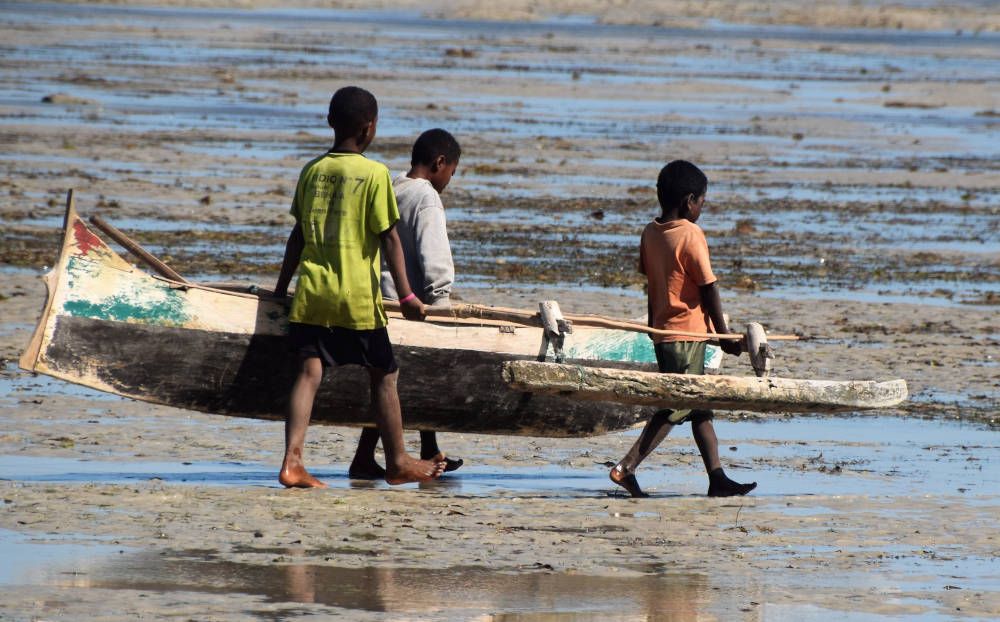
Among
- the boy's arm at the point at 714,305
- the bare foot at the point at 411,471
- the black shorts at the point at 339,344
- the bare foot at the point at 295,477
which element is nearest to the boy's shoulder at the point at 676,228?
the boy's arm at the point at 714,305

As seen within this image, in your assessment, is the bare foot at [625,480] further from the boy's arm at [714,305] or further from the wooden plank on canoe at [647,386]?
the boy's arm at [714,305]

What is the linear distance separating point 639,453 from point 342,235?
1.62 m

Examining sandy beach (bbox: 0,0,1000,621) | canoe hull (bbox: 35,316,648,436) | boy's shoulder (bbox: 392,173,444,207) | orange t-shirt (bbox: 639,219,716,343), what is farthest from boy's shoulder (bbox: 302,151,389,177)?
sandy beach (bbox: 0,0,1000,621)

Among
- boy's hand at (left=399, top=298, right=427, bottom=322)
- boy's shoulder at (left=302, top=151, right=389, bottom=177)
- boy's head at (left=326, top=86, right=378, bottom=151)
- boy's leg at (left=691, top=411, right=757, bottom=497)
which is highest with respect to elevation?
boy's head at (left=326, top=86, right=378, bottom=151)

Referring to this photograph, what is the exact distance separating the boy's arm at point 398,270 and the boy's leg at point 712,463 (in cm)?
131

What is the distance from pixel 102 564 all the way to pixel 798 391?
3275 millimetres

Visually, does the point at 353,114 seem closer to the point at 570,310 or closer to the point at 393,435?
the point at 393,435

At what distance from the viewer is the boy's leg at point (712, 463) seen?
809 cm

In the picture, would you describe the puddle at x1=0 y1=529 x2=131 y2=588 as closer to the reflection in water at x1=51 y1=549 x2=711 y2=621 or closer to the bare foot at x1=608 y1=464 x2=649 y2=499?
the reflection in water at x1=51 y1=549 x2=711 y2=621

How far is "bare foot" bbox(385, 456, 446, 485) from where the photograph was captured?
26.5 feet

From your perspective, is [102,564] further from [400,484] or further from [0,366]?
[0,366]

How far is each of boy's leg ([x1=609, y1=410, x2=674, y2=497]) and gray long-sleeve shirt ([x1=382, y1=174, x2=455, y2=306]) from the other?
1.02 m

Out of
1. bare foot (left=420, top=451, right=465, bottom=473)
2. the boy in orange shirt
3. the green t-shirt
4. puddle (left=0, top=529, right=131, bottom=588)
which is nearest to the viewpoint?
puddle (left=0, top=529, right=131, bottom=588)

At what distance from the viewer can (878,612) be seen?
6109 mm
